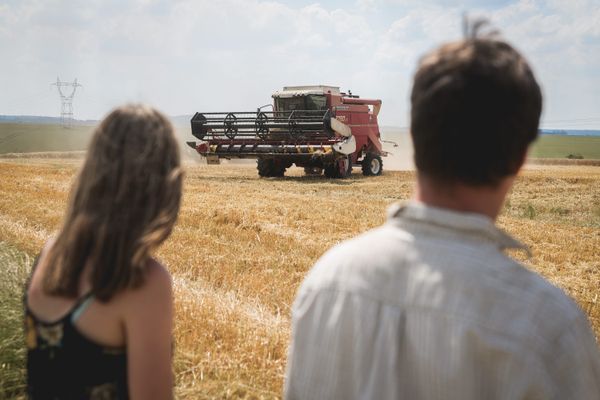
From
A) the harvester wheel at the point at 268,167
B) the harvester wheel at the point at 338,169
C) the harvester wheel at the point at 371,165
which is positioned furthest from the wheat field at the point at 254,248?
the harvester wheel at the point at 371,165

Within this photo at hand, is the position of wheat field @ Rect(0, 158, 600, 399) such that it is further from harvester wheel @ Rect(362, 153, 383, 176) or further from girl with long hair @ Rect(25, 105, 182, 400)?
harvester wheel @ Rect(362, 153, 383, 176)

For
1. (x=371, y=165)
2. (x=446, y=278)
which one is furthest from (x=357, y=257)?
(x=371, y=165)

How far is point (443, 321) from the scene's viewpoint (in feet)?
4.22

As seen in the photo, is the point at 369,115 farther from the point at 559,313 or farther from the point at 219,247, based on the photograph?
the point at 559,313

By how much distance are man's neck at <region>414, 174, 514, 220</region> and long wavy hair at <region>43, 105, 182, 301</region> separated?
2.16ft

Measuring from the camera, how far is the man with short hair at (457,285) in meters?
1.28

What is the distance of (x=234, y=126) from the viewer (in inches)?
791

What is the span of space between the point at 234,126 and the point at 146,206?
1858 centimetres

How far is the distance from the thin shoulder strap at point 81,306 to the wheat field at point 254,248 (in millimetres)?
1644

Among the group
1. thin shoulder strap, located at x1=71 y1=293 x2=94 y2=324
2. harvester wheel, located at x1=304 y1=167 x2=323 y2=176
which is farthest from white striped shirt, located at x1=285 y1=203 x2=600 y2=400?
harvester wheel, located at x1=304 y1=167 x2=323 y2=176

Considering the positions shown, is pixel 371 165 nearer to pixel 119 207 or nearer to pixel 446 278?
pixel 119 207

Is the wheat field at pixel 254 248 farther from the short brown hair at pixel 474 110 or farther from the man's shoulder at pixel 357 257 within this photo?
the short brown hair at pixel 474 110

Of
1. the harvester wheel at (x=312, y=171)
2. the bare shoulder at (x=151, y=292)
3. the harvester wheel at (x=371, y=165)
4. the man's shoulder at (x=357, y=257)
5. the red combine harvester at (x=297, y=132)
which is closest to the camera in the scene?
the man's shoulder at (x=357, y=257)

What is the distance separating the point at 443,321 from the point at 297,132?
1818cm
